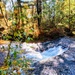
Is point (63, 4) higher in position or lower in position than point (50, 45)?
higher

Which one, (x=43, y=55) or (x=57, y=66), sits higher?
(x=57, y=66)

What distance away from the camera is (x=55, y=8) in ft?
43.8

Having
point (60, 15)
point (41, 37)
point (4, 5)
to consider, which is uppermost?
point (4, 5)

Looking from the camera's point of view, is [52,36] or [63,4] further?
[63,4]

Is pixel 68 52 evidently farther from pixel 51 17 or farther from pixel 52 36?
pixel 51 17

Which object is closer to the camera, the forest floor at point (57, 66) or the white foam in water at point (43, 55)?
the forest floor at point (57, 66)

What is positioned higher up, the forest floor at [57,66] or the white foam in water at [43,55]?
the forest floor at [57,66]

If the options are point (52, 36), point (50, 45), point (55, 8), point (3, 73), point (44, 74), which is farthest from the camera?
point (55, 8)

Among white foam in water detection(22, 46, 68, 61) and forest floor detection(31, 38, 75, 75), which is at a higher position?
forest floor detection(31, 38, 75, 75)

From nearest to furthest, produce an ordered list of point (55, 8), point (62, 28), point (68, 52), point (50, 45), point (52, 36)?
point (68, 52), point (50, 45), point (52, 36), point (62, 28), point (55, 8)

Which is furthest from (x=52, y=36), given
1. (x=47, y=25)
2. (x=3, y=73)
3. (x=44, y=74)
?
(x=3, y=73)

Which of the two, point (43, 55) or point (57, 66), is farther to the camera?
point (43, 55)

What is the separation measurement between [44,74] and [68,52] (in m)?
2.01

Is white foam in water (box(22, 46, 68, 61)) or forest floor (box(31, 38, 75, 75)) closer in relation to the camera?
forest floor (box(31, 38, 75, 75))
